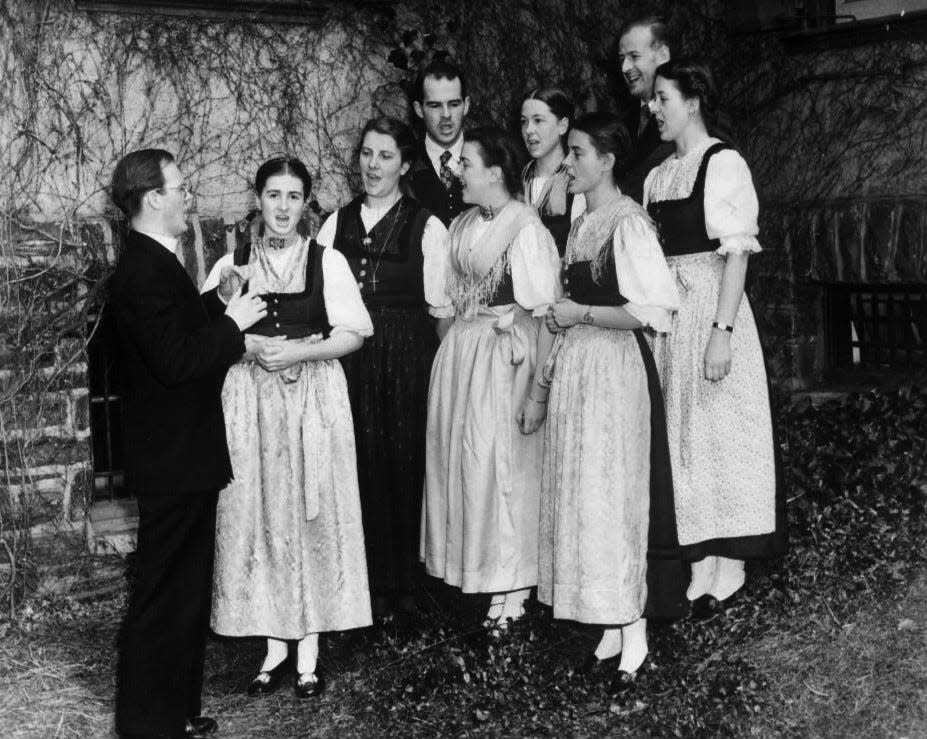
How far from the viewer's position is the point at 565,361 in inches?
162

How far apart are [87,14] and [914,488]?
4.24 m

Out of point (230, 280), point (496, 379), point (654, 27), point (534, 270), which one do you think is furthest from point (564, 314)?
point (654, 27)

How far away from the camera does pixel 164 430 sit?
3.63 m

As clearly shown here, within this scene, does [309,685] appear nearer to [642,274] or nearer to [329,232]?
[329,232]

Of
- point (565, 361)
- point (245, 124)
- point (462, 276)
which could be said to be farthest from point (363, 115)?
point (565, 361)

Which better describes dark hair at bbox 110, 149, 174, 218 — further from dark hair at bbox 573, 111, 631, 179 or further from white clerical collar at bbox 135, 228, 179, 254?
dark hair at bbox 573, 111, 631, 179

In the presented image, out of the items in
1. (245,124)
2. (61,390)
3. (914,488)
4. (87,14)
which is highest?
(87,14)

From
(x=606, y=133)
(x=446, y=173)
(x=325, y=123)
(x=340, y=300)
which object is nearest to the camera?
(x=606, y=133)

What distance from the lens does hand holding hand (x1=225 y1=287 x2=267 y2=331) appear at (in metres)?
3.74

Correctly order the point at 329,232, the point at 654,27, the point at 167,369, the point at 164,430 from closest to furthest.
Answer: the point at 167,369, the point at 164,430, the point at 329,232, the point at 654,27

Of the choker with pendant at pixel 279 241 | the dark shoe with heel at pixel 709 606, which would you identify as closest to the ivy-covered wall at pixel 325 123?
the choker with pendant at pixel 279 241

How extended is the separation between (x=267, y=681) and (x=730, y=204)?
2.32m

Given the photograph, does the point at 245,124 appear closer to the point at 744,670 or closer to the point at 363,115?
the point at 363,115

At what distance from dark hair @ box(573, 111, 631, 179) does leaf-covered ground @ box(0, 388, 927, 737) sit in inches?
67.3
